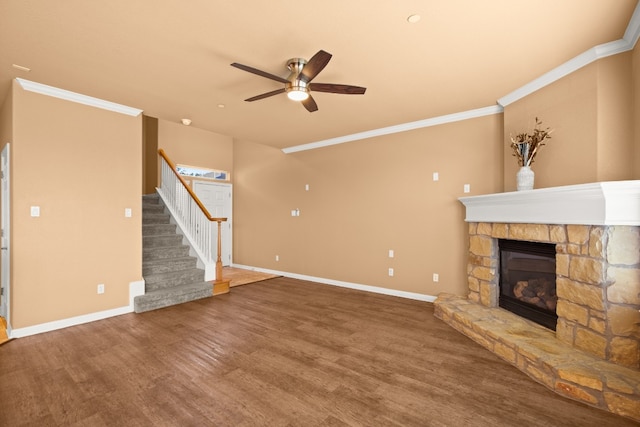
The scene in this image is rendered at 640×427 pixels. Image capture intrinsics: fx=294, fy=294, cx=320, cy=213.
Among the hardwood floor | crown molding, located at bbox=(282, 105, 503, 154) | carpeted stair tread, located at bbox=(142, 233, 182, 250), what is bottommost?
the hardwood floor

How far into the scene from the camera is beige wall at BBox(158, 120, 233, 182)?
663cm

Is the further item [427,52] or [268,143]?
[268,143]

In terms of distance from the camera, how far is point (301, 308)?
4.18 metres

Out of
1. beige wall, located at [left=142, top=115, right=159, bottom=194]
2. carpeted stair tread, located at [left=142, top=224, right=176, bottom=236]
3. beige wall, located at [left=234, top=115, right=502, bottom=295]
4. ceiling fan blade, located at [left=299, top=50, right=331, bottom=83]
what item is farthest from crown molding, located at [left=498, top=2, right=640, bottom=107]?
Answer: beige wall, located at [left=142, top=115, right=159, bottom=194]

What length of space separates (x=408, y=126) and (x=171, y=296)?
14.5ft

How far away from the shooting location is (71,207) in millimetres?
3520

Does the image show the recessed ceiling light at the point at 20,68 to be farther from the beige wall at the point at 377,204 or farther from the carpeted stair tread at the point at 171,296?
the beige wall at the point at 377,204

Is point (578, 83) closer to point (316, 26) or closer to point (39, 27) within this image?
point (316, 26)

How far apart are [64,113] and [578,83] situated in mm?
5522

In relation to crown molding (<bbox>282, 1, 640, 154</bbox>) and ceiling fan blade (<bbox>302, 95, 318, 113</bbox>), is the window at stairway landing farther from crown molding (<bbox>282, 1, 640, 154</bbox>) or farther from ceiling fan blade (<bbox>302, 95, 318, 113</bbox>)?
ceiling fan blade (<bbox>302, 95, 318, 113</bbox>)

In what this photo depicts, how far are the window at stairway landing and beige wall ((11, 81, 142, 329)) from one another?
2786mm

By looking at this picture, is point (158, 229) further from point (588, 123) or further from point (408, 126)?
point (588, 123)

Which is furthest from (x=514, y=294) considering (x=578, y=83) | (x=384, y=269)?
(x=578, y=83)

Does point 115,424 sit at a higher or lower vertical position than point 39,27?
lower
